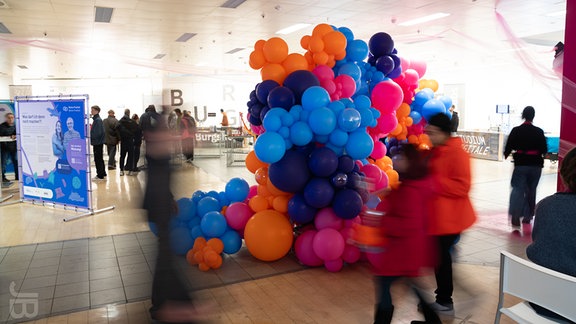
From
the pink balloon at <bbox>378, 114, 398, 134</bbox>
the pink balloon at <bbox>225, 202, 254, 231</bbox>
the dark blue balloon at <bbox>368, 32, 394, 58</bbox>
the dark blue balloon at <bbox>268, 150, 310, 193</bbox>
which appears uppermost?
the dark blue balloon at <bbox>368, 32, 394, 58</bbox>

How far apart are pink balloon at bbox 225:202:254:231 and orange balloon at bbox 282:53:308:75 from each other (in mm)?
1468

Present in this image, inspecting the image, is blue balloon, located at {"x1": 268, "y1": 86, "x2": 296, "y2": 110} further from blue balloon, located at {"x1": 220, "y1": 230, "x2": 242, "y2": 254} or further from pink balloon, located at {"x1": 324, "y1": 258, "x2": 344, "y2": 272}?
pink balloon, located at {"x1": 324, "y1": 258, "x2": 344, "y2": 272}

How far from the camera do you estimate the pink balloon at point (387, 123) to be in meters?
4.82

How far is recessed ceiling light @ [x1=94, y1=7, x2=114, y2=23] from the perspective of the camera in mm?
8102

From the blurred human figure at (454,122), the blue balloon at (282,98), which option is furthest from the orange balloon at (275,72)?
the blurred human figure at (454,122)

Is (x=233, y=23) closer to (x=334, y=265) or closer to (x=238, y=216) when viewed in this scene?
(x=238, y=216)

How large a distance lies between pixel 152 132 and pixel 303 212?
1.80m

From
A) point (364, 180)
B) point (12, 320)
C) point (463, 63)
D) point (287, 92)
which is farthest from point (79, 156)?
point (463, 63)

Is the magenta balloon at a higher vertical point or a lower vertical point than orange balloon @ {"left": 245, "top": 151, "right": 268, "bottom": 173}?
higher

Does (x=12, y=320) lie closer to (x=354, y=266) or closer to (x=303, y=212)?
(x=303, y=212)

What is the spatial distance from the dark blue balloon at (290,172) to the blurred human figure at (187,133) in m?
7.88

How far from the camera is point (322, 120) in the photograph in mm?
3871

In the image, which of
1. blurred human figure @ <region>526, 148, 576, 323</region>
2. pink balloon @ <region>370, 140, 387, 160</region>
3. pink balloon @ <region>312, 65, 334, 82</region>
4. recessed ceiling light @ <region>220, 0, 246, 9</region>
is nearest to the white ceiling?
recessed ceiling light @ <region>220, 0, 246, 9</region>

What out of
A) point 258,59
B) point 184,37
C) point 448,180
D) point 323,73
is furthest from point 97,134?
point 448,180
